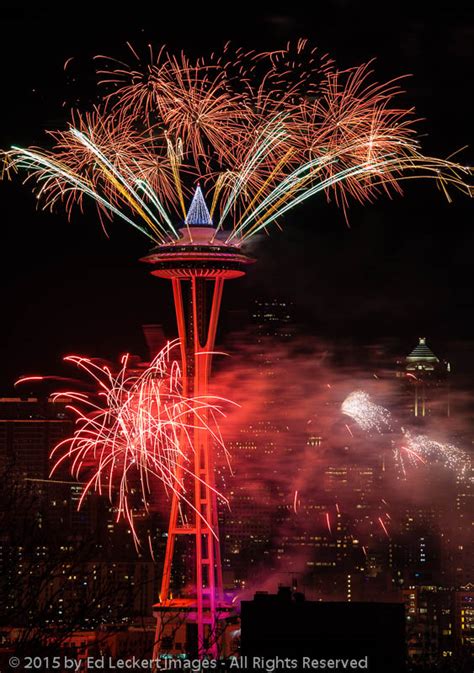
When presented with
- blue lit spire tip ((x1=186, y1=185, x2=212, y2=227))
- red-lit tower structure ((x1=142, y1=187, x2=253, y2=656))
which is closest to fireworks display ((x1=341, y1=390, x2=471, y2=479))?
red-lit tower structure ((x1=142, y1=187, x2=253, y2=656))

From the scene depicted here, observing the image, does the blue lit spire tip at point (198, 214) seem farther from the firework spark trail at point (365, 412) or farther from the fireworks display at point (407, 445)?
the fireworks display at point (407, 445)

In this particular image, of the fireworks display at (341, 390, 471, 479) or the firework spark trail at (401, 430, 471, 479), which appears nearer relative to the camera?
the fireworks display at (341, 390, 471, 479)

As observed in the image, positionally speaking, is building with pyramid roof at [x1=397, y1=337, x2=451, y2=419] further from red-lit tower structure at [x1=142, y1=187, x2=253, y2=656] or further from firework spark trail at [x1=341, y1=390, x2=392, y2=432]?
red-lit tower structure at [x1=142, y1=187, x2=253, y2=656]

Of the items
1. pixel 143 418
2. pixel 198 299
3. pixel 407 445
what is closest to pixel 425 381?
pixel 407 445

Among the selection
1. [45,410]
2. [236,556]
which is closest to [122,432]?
[236,556]

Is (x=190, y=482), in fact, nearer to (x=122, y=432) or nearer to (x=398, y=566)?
(x=122, y=432)

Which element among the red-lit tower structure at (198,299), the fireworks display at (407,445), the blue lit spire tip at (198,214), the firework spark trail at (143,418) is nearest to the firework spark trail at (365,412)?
the fireworks display at (407,445)
